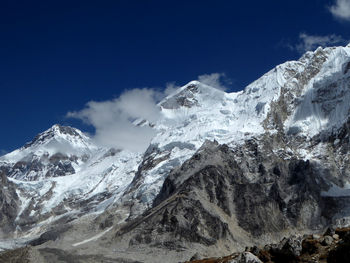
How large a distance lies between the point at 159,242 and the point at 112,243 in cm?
A: 2073

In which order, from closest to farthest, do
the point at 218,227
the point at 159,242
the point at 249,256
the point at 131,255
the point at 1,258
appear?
the point at 249,256 < the point at 1,258 < the point at 131,255 < the point at 159,242 < the point at 218,227

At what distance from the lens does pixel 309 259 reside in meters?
37.6

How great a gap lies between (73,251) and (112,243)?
57.9 feet

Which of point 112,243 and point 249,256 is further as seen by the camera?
point 112,243

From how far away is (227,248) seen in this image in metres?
190

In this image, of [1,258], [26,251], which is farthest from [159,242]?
[1,258]

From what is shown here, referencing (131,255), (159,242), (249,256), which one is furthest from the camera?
(159,242)

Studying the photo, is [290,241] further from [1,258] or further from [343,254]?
[1,258]

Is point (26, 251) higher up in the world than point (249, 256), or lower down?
higher up

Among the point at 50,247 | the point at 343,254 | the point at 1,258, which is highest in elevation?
the point at 50,247

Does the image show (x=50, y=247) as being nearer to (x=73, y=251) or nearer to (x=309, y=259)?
(x=73, y=251)

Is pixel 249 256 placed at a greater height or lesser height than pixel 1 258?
lesser

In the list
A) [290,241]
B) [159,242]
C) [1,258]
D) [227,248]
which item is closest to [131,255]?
[159,242]

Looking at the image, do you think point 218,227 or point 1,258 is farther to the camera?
point 218,227
